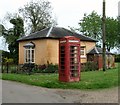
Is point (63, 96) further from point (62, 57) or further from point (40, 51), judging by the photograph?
point (40, 51)

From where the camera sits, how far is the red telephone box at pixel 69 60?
18.6 m

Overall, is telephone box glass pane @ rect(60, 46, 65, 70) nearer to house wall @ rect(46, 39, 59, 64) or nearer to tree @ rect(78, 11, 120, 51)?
house wall @ rect(46, 39, 59, 64)

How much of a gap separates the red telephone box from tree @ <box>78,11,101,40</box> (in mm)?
52956

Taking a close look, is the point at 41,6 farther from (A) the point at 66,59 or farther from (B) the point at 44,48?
(A) the point at 66,59

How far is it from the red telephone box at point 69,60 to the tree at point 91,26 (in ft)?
174

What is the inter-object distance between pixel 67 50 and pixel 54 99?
20.6 ft

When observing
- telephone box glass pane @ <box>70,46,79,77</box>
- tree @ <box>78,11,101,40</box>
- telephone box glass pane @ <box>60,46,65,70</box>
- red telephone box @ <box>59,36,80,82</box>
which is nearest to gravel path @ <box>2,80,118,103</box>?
red telephone box @ <box>59,36,80,82</box>

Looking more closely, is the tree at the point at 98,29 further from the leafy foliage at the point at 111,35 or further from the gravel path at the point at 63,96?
the gravel path at the point at 63,96

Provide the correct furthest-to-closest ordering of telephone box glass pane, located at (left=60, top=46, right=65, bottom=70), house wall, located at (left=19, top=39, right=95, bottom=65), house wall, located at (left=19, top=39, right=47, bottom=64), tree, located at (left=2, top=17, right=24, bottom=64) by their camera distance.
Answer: tree, located at (left=2, top=17, right=24, bottom=64), house wall, located at (left=19, top=39, right=47, bottom=64), house wall, located at (left=19, top=39, right=95, bottom=65), telephone box glass pane, located at (left=60, top=46, right=65, bottom=70)

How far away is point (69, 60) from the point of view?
18.8 meters

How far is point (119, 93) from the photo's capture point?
48.9ft

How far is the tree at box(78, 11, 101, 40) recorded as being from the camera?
2862 inches

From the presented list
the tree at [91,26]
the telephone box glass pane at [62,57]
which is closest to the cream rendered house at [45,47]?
the telephone box glass pane at [62,57]

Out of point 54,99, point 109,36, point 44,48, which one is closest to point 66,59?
point 54,99
